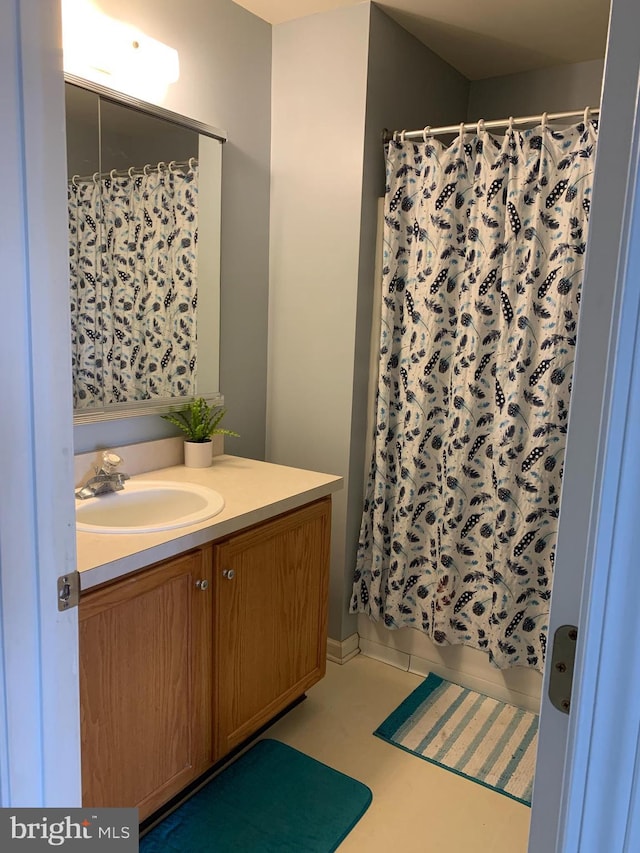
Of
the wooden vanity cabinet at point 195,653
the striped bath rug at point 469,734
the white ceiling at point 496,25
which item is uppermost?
the white ceiling at point 496,25

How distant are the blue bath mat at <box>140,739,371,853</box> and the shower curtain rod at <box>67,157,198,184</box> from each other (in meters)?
1.87

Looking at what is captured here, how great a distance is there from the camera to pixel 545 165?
215 cm

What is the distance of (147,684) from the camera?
1.63 meters

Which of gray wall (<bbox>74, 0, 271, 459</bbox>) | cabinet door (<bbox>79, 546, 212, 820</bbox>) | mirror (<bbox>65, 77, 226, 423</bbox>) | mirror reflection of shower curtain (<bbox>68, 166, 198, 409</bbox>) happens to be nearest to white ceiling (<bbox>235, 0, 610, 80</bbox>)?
gray wall (<bbox>74, 0, 271, 459</bbox>)

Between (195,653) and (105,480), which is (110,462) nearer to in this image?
(105,480)

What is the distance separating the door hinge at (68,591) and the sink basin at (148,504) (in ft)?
2.98

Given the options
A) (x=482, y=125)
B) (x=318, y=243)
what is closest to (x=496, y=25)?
(x=482, y=125)

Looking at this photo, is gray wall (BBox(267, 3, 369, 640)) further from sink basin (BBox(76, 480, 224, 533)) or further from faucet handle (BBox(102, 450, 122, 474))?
faucet handle (BBox(102, 450, 122, 474))

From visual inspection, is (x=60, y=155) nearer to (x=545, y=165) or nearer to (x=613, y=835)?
(x=613, y=835)

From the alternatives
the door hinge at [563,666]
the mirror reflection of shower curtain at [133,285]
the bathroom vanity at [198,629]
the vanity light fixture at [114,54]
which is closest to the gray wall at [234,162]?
the vanity light fixture at [114,54]

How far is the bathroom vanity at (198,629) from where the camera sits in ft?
4.96

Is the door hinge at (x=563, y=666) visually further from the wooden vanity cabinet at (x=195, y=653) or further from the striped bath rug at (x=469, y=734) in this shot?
the striped bath rug at (x=469, y=734)

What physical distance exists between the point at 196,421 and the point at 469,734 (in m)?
1.48

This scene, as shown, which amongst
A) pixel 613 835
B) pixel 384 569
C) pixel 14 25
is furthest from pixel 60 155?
pixel 384 569
